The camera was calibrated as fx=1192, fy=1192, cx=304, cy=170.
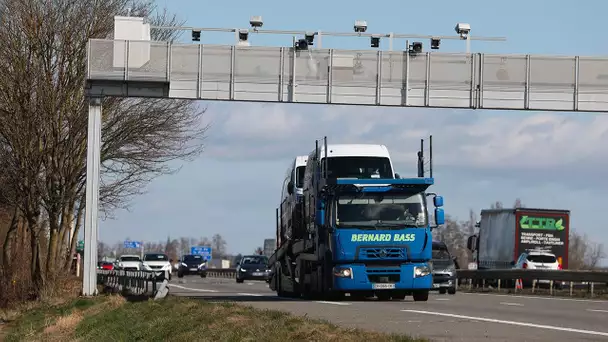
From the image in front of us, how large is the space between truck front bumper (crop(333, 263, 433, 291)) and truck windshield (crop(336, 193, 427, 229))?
993 millimetres

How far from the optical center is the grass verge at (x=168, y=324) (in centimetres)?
1555

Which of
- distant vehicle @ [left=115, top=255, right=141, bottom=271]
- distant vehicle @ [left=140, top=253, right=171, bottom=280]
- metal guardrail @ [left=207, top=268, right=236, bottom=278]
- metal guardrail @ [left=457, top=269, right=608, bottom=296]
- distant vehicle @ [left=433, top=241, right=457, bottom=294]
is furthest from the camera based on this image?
metal guardrail @ [left=207, top=268, right=236, bottom=278]

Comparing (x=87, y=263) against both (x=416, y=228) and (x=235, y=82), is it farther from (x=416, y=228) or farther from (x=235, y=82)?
(x=416, y=228)

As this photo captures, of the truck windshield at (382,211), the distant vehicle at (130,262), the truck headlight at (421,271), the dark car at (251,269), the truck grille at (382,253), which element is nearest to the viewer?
the truck windshield at (382,211)

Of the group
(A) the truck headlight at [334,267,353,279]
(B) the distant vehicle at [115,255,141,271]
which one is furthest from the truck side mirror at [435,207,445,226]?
(B) the distant vehicle at [115,255,141,271]

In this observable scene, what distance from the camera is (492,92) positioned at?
3634cm

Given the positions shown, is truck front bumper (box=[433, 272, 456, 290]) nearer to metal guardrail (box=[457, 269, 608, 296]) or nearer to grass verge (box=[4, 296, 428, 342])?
metal guardrail (box=[457, 269, 608, 296])

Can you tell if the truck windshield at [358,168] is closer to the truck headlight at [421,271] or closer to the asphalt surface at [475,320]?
the truck headlight at [421,271]

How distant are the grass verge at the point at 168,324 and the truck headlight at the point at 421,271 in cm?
569

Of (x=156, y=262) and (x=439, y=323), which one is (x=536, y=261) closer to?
(x=156, y=262)

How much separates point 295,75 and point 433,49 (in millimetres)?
4282

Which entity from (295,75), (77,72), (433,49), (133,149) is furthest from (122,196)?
(433,49)

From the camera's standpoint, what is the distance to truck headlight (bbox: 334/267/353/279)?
27469 millimetres

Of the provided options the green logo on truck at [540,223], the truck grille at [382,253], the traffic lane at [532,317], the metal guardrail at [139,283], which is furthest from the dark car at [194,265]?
the traffic lane at [532,317]
